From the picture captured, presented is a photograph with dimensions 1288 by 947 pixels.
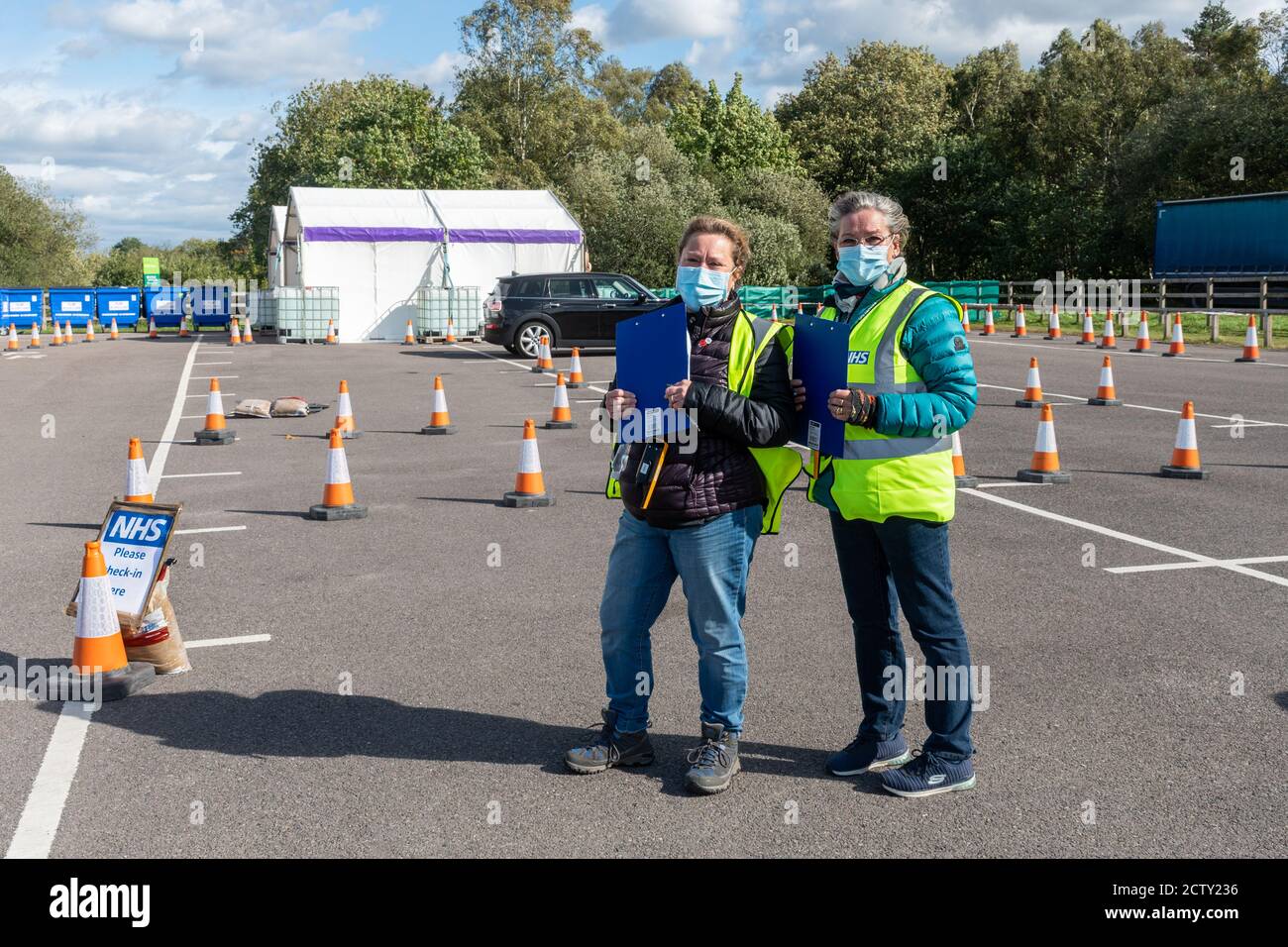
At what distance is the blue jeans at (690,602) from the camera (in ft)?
14.3

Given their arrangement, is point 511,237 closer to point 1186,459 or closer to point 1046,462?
point 1046,462

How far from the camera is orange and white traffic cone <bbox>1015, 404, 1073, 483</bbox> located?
10737mm

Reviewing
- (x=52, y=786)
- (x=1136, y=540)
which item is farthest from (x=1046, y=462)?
(x=52, y=786)

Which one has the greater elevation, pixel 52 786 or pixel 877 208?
pixel 877 208

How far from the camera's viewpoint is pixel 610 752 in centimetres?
459

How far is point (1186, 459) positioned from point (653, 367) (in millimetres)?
8183

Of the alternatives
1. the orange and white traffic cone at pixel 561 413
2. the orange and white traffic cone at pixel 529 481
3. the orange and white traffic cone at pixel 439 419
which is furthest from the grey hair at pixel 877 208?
the orange and white traffic cone at pixel 561 413

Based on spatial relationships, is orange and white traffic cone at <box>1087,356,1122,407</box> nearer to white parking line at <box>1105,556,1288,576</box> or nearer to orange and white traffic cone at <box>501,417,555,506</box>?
white parking line at <box>1105,556,1288,576</box>

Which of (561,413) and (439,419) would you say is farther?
(561,413)

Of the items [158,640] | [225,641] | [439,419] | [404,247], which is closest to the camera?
[158,640]

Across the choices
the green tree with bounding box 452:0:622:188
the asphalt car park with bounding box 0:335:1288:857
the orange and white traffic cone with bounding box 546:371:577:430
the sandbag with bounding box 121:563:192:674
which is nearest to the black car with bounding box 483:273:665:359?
the orange and white traffic cone with bounding box 546:371:577:430

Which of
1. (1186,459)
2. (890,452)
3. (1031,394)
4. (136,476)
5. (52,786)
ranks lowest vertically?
(52,786)

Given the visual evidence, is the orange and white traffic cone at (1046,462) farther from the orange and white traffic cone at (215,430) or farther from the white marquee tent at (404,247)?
the white marquee tent at (404,247)

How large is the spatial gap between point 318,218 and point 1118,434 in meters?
24.4
